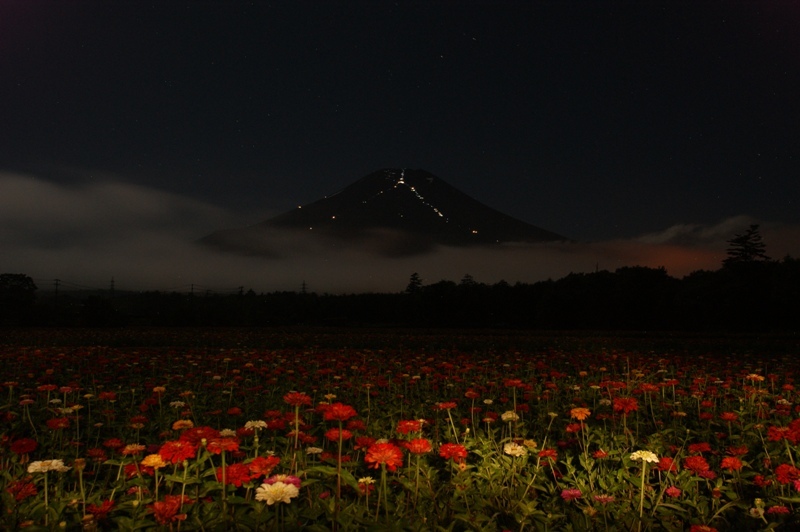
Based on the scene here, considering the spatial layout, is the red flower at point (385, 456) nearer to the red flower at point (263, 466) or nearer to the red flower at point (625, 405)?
the red flower at point (263, 466)

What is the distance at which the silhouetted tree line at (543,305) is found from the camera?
3500cm

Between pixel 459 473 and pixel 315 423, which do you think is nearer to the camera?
pixel 459 473

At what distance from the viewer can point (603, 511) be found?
278 centimetres

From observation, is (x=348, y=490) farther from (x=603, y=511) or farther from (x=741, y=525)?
(x=741, y=525)

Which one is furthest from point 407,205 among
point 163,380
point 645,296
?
point 163,380

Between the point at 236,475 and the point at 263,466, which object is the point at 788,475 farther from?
the point at 236,475

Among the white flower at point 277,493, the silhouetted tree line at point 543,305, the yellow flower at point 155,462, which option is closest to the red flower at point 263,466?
the white flower at point 277,493

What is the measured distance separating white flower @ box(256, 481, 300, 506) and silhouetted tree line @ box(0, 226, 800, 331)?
32.2 metres

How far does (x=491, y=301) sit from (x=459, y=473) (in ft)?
163

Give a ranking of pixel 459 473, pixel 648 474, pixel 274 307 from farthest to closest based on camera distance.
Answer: pixel 274 307 → pixel 648 474 → pixel 459 473

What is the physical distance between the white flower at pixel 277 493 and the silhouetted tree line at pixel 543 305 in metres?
32.2

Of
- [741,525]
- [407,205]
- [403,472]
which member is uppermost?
[407,205]

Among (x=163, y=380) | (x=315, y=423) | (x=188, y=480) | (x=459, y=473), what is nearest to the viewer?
(x=188, y=480)

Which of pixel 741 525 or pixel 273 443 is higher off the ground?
pixel 273 443
